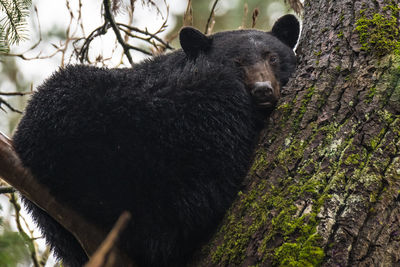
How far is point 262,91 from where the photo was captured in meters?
3.16

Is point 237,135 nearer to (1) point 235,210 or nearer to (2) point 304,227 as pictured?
(1) point 235,210

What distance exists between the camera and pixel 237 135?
2881 mm

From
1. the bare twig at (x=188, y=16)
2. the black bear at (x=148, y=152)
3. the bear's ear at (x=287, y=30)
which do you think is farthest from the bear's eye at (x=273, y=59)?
the bare twig at (x=188, y=16)

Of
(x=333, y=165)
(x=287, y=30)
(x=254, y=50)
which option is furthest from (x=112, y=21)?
(x=333, y=165)

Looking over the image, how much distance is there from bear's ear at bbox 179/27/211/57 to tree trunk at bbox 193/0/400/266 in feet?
3.83

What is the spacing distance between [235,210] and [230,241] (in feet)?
0.72

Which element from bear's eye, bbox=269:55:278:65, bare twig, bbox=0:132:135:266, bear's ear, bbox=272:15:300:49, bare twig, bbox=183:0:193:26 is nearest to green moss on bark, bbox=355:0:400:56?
bear's eye, bbox=269:55:278:65

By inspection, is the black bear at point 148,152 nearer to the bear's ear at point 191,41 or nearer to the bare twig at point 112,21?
the bear's ear at point 191,41

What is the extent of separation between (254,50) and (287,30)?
0.70m

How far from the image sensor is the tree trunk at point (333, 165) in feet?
6.81

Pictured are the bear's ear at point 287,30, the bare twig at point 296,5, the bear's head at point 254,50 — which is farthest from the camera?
the bare twig at point 296,5

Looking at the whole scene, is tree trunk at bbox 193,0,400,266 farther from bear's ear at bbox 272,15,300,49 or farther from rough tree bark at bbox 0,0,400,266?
bear's ear at bbox 272,15,300,49

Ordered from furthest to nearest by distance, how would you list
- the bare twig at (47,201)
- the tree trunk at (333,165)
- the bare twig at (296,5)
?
the bare twig at (296,5) < the bare twig at (47,201) < the tree trunk at (333,165)

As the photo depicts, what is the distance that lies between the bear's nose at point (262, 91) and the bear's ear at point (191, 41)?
93cm
